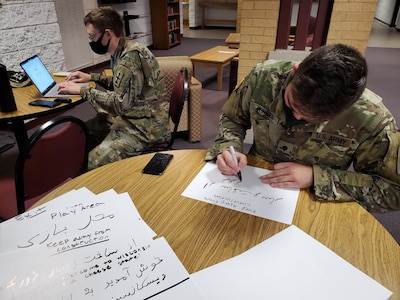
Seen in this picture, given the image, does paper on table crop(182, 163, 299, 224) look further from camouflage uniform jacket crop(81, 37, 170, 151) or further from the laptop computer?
the laptop computer

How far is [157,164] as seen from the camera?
1032 millimetres

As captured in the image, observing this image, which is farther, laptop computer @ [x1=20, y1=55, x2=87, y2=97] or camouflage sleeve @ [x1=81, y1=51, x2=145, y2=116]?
laptop computer @ [x1=20, y1=55, x2=87, y2=97]

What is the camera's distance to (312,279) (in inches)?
24.8

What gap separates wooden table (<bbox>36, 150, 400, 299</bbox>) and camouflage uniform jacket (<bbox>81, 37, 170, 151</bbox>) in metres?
0.77

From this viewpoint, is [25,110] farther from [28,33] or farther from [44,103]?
[28,33]

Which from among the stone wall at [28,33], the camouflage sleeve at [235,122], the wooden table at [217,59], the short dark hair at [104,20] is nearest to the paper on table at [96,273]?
the camouflage sleeve at [235,122]

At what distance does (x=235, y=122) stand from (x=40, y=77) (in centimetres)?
146

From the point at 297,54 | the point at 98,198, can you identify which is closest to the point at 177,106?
the point at 98,198

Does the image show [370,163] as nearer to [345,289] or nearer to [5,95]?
[345,289]

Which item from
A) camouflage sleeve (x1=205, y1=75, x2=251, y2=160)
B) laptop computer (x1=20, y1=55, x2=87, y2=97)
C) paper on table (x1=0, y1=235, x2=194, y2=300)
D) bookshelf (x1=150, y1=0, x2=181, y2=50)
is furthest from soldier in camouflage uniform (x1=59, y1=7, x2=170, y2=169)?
bookshelf (x1=150, y1=0, x2=181, y2=50)

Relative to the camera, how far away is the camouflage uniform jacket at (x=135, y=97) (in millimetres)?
1615

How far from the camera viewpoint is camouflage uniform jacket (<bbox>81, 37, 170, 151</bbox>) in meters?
1.62

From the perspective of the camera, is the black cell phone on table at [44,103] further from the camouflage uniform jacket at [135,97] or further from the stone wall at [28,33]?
the stone wall at [28,33]

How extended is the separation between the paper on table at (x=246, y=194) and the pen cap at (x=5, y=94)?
1290 mm
